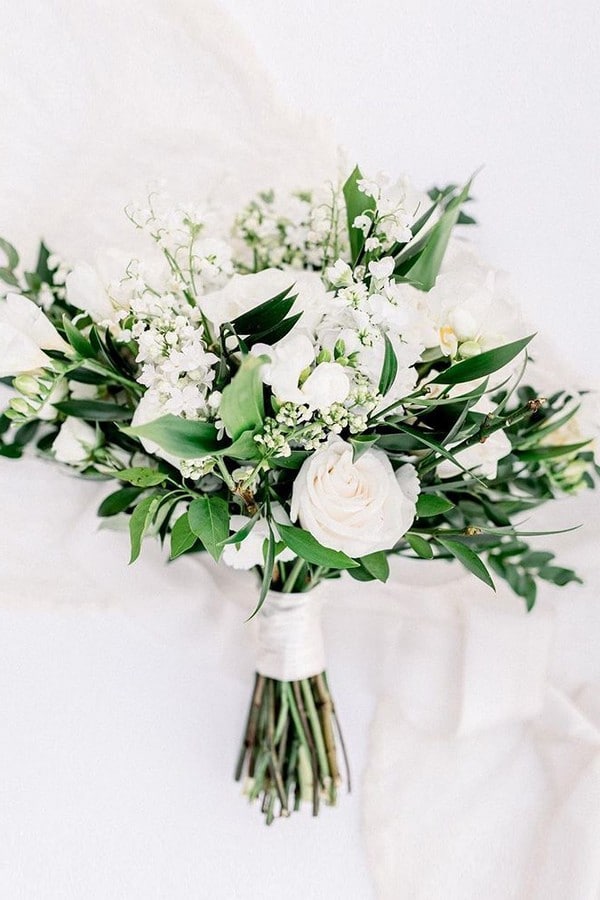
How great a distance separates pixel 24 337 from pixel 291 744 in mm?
532

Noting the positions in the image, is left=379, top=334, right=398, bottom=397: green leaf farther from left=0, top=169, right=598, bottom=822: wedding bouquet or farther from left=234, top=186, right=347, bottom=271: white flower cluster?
left=234, top=186, right=347, bottom=271: white flower cluster

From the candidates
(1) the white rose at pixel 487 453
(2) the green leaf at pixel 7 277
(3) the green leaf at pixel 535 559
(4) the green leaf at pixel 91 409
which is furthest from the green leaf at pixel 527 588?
(2) the green leaf at pixel 7 277

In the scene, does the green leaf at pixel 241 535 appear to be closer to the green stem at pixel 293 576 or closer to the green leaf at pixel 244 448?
the green leaf at pixel 244 448

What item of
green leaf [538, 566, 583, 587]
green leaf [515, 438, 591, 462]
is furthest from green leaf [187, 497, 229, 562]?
green leaf [538, 566, 583, 587]

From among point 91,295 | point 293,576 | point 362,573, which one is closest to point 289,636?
point 293,576

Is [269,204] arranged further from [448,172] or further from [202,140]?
[448,172]

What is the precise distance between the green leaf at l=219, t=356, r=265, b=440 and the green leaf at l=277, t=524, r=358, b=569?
0.10 meters

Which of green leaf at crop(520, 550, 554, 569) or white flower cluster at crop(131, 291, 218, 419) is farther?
green leaf at crop(520, 550, 554, 569)

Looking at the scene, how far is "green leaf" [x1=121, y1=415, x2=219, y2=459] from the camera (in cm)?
50

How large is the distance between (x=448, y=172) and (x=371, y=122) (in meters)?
0.11

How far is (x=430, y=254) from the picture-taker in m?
0.66

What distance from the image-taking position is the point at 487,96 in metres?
0.92

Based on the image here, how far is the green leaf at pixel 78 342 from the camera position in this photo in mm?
597

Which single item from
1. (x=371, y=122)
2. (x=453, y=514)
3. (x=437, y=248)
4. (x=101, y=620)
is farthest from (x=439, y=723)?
(x=371, y=122)
